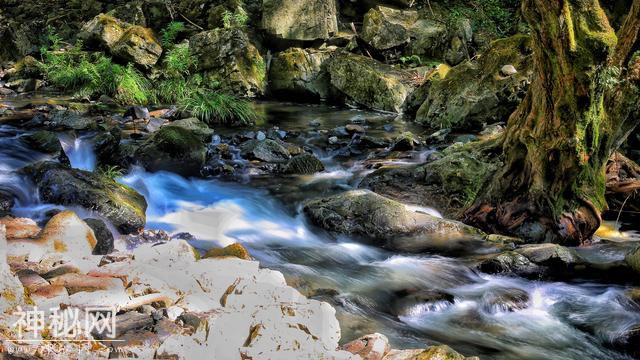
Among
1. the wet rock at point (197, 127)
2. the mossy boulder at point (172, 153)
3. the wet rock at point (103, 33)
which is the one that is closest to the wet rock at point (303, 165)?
the mossy boulder at point (172, 153)

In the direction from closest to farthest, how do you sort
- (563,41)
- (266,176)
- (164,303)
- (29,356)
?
(29,356) < (164,303) < (563,41) < (266,176)

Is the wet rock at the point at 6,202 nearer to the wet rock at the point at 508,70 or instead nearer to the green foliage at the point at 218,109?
the green foliage at the point at 218,109

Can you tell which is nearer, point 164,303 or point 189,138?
point 164,303

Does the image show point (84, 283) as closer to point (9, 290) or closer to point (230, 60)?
point (9, 290)

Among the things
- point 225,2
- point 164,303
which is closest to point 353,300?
point 164,303

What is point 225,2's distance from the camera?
17.0 meters

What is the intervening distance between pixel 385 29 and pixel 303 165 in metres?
8.19

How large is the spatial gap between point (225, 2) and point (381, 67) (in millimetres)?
5852

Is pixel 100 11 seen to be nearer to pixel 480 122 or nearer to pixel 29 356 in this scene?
pixel 480 122

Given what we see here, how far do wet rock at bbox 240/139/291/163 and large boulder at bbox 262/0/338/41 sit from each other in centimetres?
673

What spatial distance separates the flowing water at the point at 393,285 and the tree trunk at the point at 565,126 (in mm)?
559

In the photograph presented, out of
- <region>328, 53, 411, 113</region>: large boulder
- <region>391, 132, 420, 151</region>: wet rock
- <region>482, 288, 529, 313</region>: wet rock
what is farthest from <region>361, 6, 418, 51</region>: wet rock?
<region>482, 288, 529, 313</region>: wet rock

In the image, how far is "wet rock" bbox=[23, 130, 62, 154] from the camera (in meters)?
8.27

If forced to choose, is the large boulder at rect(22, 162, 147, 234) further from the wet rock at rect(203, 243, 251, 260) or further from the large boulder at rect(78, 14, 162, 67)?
the large boulder at rect(78, 14, 162, 67)
